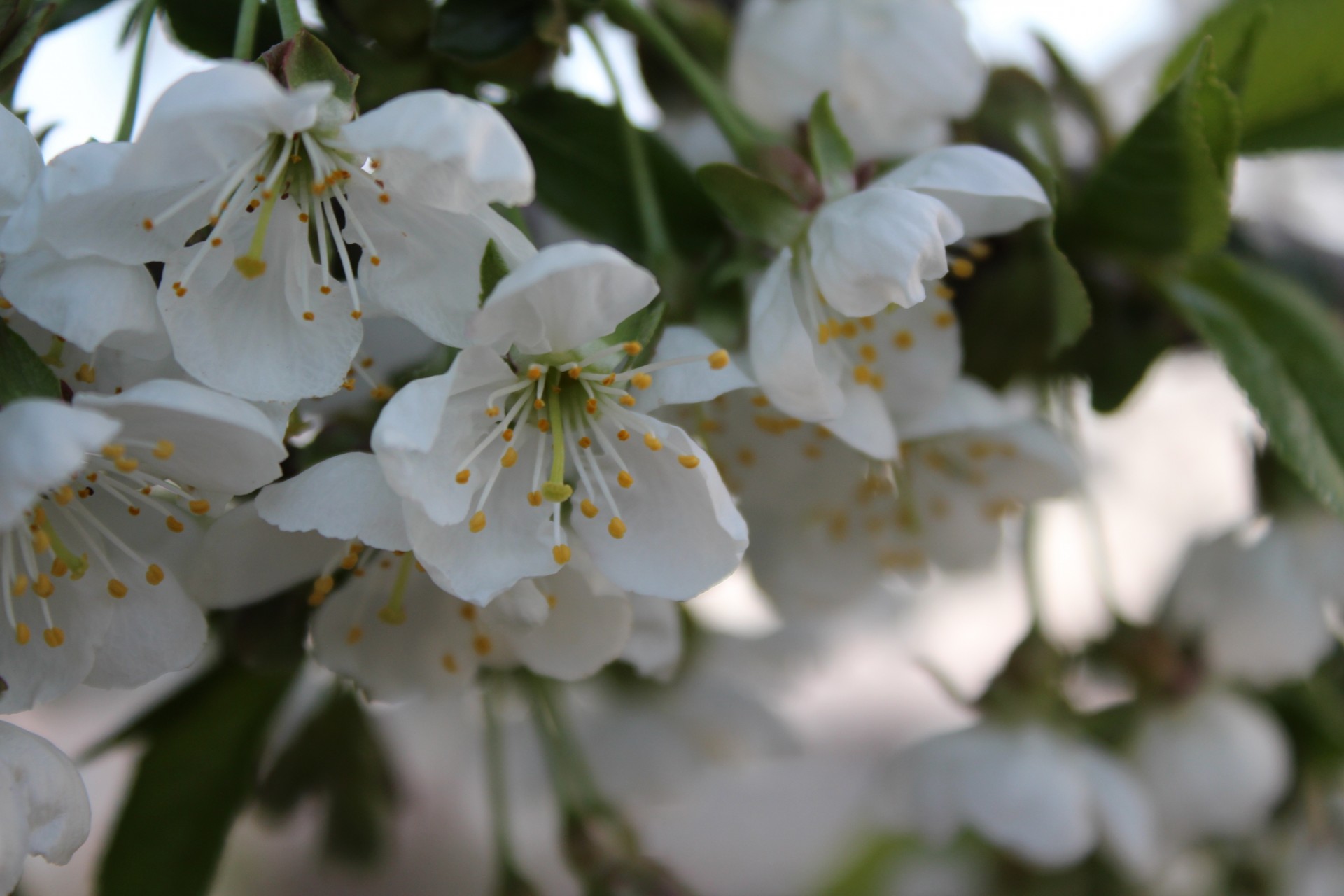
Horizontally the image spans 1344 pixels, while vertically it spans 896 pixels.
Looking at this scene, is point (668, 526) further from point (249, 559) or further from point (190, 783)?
point (190, 783)

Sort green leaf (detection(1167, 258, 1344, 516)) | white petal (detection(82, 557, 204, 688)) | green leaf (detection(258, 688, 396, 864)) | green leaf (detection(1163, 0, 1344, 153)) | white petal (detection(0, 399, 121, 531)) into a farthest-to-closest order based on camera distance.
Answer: green leaf (detection(258, 688, 396, 864)), green leaf (detection(1163, 0, 1344, 153)), green leaf (detection(1167, 258, 1344, 516)), white petal (detection(82, 557, 204, 688)), white petal (detection(0, 399, 121, 531))

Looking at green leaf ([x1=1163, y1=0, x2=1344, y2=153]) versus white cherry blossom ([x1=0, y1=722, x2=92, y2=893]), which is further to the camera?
green leaf ([x1=1163, y1=0, x2=1344, y2=153])

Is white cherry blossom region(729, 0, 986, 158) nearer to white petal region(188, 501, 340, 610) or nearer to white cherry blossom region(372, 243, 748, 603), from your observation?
white cherry blossom region(372, 243, 748, 603)

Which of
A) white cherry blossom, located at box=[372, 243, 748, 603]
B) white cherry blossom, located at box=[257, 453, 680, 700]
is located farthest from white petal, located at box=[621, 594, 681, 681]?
white cherry blossom, located at box=[372, 243, 748, 603]

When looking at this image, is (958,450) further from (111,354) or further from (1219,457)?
(1219,457)

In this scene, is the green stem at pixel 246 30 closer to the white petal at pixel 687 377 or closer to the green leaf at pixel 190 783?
the white petal at pixel 687 377

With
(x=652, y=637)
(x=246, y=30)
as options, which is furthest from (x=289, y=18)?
(x=652, y=637)
